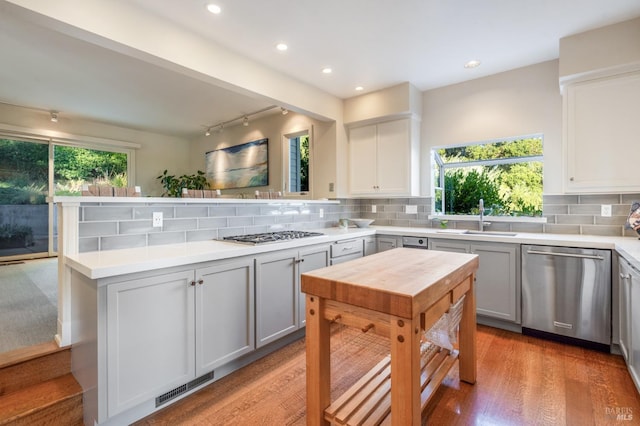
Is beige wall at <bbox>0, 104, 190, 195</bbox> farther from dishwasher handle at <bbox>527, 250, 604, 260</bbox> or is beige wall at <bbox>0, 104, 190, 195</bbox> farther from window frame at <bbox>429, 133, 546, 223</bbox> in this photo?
dishwasher handle at <bbox>527, 250, 604, 260</bbox>

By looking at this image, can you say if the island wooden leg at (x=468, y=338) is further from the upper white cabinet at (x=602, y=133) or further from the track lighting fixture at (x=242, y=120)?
the track lighting fixture at (x=242, y=120)

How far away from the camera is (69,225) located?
6.15 feet

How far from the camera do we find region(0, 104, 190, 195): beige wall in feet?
16.6

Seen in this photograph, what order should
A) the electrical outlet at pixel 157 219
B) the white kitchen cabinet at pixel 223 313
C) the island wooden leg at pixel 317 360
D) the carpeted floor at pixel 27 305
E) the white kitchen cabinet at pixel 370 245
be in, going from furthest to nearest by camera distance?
the white kitchen cabinet at pixel 370 245 → the electrical outlet at pixel 157 219 → the carpeted floor at pixel 27 305 → the white kitchen cabinet at pixel 223 313 → the island wooden leg at pixel 317 360

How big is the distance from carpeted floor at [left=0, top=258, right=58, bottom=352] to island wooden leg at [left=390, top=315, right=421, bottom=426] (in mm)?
2256

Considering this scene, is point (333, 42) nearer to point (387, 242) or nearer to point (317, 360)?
point (387, 242)

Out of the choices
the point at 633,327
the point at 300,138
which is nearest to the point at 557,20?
the point at 633,327

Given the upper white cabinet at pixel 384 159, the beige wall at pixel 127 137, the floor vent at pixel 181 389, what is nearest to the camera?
the floor vent at pixel 181 389

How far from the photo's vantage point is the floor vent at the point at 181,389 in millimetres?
1831

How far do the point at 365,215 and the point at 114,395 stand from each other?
3.51 m

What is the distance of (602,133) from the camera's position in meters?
2.56

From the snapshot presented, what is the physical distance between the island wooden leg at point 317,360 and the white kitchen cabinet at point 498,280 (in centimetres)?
211

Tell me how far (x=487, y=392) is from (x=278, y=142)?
4300mm

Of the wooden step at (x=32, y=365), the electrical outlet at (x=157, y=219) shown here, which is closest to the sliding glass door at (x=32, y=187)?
the electrical outlet at (x=157, y=219)
